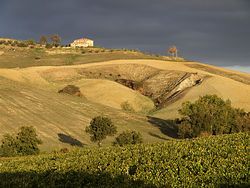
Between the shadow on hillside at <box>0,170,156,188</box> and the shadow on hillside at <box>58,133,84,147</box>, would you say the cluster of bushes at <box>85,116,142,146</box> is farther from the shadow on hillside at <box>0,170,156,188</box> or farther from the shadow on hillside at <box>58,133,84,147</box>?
the shadow on hillside at <box>0,170,156,188</box>

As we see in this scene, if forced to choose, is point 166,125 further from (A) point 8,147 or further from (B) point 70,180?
(B) point 70,180

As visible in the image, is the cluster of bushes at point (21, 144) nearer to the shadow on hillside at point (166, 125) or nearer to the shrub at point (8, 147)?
the shrub at point (8, 147)

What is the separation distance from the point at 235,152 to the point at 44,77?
166392 millimetres

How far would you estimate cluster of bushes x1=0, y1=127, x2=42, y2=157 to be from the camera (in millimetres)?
80688

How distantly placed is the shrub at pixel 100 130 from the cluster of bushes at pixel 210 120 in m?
20.0

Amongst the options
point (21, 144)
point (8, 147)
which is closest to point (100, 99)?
point (21, 144)

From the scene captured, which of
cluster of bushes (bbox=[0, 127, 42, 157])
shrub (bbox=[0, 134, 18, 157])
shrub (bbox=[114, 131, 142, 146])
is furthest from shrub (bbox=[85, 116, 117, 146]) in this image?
shrub (bbox=[0, 134, 18, 157])

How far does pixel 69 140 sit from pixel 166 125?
1492 inches

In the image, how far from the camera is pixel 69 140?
9719 cm

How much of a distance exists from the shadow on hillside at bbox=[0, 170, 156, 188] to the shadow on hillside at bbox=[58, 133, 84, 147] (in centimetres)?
5829

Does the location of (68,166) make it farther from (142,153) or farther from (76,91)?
(76,91)

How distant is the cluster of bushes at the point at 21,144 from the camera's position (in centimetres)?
8069

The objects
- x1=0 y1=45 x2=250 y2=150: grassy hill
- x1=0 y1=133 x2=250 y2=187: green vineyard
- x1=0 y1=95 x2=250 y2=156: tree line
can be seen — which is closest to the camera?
x1=0 y1=133 x2=250 y2=187: green vineyard

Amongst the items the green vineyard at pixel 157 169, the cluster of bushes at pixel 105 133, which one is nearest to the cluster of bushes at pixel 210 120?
the cluster of bushes at pixel 105 133
